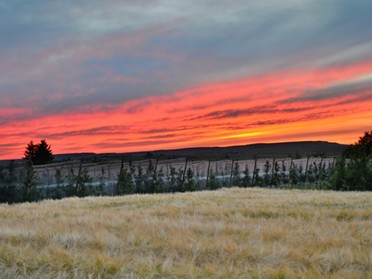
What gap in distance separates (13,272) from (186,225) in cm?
368

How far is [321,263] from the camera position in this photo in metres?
5.60

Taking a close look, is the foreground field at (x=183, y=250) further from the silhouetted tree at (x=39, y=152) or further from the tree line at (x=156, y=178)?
the silhouetted tree at (x=39, y=152)

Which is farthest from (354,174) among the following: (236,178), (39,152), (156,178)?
(39,152)

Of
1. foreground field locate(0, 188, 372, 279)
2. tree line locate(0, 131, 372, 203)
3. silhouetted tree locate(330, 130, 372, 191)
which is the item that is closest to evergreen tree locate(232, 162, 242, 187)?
tree line locate(0, 131, 372, 203)

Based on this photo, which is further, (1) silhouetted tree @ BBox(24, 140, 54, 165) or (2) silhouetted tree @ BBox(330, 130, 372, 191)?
(1) silhouetted tree @ BBox(24, 140, 54, 165)

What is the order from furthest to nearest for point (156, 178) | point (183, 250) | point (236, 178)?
point (236, 178), point (156, 178), point (183, 250)

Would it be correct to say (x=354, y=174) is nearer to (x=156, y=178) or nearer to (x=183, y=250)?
(x=156, y=178)

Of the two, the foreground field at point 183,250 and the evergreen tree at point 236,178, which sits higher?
the foreground field at point 183,250

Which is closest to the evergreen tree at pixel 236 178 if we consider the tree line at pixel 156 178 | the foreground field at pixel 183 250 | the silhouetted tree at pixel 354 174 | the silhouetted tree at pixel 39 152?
the tree line at pixel 156 178

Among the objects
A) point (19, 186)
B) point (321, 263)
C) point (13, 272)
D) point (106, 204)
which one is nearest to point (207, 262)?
point (321, 263)

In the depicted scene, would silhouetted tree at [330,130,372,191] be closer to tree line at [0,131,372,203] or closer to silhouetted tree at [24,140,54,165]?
tree line at [0,131,372,203]

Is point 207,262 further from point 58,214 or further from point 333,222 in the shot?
point 58,214

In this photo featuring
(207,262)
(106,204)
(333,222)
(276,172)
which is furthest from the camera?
(276,172)

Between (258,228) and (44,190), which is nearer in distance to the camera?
(258,228)
